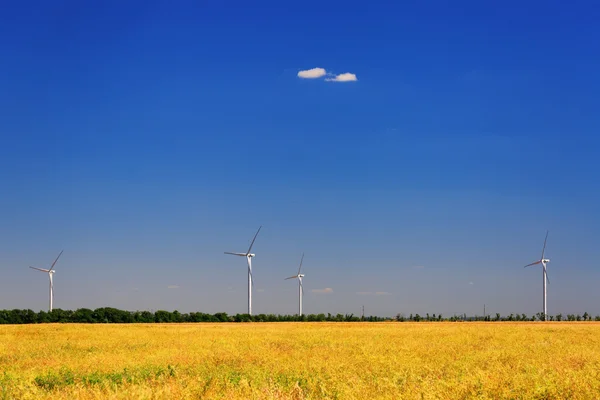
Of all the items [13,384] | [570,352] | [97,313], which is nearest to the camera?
[13,384]

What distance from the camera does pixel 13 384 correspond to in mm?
19734

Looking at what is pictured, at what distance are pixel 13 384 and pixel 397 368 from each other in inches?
493

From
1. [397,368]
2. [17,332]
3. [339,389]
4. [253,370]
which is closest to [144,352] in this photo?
[253,370]

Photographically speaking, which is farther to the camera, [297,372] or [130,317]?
[130,317]

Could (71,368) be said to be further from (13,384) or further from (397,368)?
(397,368)

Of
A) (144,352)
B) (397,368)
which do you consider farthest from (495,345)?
(144,352)

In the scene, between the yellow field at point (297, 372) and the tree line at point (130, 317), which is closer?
the yellow field at point (297, 372)

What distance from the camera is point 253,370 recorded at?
23.1 m

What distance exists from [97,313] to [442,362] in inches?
2760

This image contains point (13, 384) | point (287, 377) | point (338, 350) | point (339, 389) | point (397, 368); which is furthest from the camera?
point (338, 350)

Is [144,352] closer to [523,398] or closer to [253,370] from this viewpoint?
[253,370]

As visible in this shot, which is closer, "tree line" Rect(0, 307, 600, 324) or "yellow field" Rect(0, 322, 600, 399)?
"yellow field" Rect(0, 322, 600, 399)

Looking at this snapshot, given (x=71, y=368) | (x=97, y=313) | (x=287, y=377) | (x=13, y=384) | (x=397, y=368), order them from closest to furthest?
(x=13, y=384), (x=287, y=377), (x=397, y=368), (x=71, y=368), (x=97, y=313)

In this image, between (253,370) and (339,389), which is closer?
(339,389)
